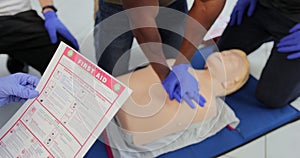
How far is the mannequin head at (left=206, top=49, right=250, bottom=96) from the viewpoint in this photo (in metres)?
1.30

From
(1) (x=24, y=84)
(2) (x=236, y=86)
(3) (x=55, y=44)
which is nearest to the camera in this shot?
(1) (x=24, y=84)

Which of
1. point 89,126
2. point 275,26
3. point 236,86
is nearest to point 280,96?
point 236,86

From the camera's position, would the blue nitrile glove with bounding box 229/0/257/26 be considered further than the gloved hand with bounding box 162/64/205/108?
Yes

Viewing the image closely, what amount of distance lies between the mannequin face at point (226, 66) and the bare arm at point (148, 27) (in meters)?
0.33

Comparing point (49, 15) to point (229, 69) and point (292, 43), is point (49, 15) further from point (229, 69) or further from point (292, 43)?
point (292, 43)

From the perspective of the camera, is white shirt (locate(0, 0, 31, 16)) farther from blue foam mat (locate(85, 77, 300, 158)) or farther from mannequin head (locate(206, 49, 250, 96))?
mannequin head (locate(206, 49, 250, 96))

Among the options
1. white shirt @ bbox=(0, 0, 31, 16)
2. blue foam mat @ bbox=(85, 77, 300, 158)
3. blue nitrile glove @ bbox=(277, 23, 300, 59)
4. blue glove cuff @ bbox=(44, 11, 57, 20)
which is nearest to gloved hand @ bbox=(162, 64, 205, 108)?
blue foam mat @ bbox=(85, 77, 300, 158)

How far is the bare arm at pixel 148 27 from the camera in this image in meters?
0.91

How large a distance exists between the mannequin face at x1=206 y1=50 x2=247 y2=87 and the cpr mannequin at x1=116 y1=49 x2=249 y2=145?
5cm

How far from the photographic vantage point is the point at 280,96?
4.11 ft

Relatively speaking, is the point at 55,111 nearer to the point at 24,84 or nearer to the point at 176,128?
the point at 24,84

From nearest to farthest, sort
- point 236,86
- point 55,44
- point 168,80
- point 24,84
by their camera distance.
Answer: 1. point 24,84
2. point 168,80
3. point 55,44
4. point 236,86

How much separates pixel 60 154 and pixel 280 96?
907 millimetres

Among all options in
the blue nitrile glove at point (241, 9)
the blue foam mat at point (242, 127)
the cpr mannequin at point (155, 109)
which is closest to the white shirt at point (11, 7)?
the cpr mannequin at point (155, 109)
